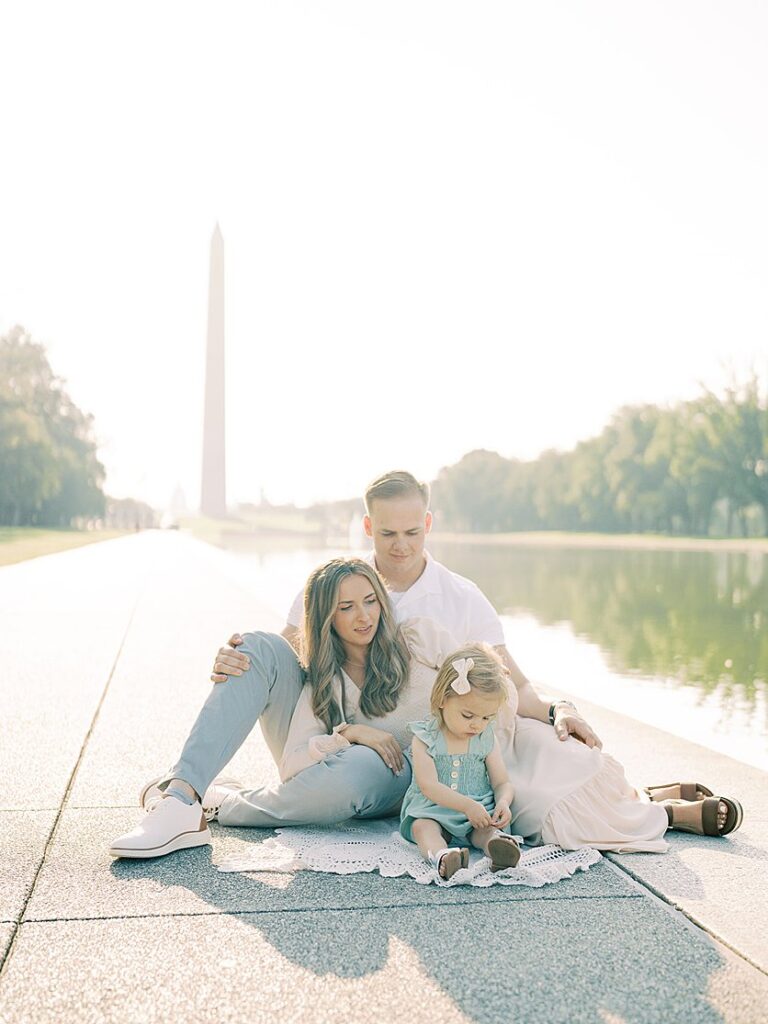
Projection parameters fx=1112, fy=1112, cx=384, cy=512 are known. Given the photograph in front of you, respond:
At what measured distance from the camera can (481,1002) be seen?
2307mm

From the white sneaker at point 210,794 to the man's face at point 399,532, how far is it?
3.13 ft

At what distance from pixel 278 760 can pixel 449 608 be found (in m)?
0.79

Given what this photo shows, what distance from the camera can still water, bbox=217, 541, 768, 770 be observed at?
7.30 meters

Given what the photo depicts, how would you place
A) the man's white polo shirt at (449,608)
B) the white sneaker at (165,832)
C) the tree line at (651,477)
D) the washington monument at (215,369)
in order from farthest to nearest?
the tree line at (651,477)
the washington monument at (215,369)
the man's white polo shirt at (449,608)
the white sneaker at (165,832)

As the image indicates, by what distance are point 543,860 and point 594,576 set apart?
20583 millimetres

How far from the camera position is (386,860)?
3.24 m

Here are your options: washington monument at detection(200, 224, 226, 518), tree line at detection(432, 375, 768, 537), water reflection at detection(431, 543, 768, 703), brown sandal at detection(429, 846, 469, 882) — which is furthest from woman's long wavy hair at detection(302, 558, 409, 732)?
tree line at detection(432, 375, 768, 537)

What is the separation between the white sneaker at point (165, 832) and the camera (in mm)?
3240

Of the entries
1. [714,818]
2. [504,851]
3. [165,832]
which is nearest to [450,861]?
[504,851]

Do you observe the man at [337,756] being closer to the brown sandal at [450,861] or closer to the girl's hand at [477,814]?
the girl's hand at [477,814]

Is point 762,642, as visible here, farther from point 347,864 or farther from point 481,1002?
point 481,1002

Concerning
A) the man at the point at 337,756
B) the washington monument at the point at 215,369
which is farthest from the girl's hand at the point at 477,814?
the washington monument at the point at 215,369

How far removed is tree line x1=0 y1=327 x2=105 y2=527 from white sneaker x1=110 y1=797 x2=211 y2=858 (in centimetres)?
4555

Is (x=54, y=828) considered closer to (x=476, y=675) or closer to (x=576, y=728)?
(x=476, y=675)
